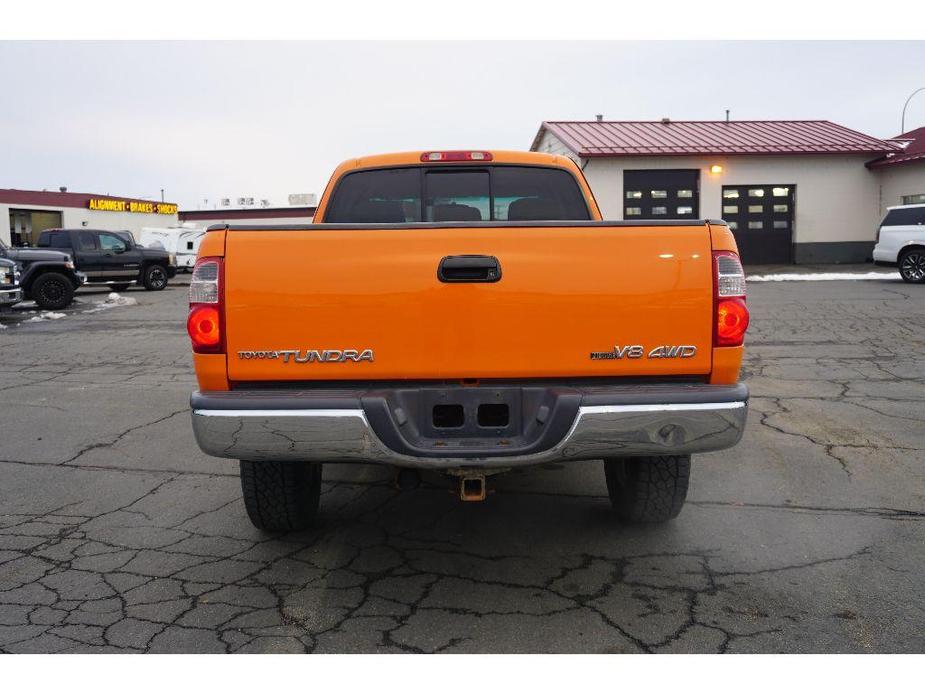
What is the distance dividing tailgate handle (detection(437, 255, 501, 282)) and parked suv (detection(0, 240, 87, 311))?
18122mm

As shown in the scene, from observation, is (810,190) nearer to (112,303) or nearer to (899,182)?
(899,182)

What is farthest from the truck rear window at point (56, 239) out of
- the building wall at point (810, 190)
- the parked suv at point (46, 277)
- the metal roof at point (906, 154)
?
the metal roof at point (906, 154)

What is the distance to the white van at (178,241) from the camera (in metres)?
34.3

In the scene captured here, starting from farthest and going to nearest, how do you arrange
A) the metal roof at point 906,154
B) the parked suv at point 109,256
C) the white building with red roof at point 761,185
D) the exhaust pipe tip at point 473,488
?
the white building with red roof at point 761,185 → the metal roof at point 906,154 → the parked suv at point 109,256 → the exhaust pipe tip at point 473,488

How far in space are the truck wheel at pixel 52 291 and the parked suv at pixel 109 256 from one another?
4128mm

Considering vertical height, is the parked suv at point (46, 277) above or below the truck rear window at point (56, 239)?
below

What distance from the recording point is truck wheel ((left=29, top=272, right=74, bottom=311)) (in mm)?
18359

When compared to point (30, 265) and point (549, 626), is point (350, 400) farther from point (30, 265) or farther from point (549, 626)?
point (30, 265)

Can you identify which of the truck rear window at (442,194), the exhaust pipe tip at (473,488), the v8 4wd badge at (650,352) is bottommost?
the exhaust pipe tip at (473,488)

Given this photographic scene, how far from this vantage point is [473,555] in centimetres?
382

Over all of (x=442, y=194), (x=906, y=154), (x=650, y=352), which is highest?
(x=906, y=154)

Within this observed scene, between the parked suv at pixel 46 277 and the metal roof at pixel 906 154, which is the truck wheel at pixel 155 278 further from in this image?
the metal roof at pixel 906 154

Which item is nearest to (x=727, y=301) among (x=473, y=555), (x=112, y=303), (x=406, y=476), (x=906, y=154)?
(x=473, y=555)

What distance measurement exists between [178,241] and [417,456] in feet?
116
